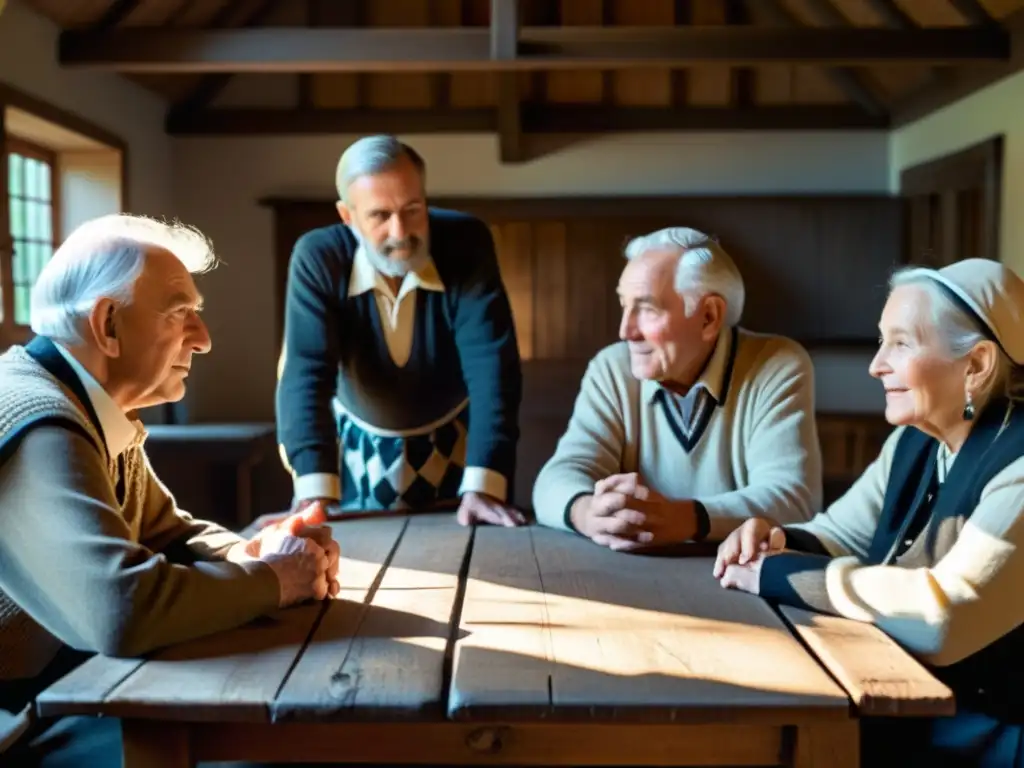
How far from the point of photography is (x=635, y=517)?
1814mm

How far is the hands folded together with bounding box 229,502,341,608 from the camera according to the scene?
4.76 ft

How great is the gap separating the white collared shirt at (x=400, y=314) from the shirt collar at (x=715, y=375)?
14.6 inches

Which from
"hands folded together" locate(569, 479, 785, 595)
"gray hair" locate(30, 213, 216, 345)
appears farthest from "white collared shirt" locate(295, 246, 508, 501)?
"gray hair" locate(30, 213, 216, 345)

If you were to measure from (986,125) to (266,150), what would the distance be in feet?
13.7

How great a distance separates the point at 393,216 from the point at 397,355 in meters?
0.31

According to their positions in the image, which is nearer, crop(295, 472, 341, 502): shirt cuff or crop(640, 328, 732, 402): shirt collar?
crop(640, 328, 732, 402): shirt collar

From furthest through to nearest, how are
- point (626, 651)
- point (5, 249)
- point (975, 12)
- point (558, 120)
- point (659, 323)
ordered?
point (558, 120) → point (975, 12) → point (5, 249) → point (659, 323) → point (626, 651)

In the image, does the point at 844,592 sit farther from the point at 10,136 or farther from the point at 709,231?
the point at 709,231

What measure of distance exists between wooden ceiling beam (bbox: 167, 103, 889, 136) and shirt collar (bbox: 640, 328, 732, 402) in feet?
15.8

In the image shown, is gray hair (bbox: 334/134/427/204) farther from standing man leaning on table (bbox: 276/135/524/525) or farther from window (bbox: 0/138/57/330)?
window (bbox: 0/138/57/330)

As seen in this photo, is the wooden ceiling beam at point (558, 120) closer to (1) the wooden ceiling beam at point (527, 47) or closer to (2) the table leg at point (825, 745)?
(1) the wooden ceiling beam at point (527, 47)

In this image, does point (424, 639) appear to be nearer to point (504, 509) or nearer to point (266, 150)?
point (504, 509)

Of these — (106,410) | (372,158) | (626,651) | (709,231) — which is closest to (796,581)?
(626,651)

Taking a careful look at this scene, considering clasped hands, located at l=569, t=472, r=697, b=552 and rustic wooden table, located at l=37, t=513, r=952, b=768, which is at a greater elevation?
clasped hands, located at l=569, t=472, r=697, b=552
